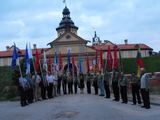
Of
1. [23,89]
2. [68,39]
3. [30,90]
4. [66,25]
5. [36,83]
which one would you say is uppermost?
[66,25]

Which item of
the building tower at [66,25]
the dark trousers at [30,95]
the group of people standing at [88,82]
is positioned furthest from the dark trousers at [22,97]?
the building tower at [66,25]

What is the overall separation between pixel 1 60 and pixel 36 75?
70617 mm

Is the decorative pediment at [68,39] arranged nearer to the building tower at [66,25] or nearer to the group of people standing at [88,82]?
the building tower at [66,25]

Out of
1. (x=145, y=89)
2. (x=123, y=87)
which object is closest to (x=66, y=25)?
(x=123, y=87)

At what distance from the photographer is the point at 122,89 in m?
18.3

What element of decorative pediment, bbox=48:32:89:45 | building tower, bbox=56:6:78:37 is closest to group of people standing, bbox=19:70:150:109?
decorative pediment, bbox=48:32:89:45

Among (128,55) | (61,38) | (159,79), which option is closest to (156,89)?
(159,79)

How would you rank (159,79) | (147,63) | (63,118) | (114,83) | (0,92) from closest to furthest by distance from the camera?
1. (63,118)
2. (114,83)
3. (159,79)
4. (0,92)
5. (147,63)

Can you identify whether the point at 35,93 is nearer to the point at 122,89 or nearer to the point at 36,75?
the point at 36,75

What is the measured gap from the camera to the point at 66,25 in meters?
91.8

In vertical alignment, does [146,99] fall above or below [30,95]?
above

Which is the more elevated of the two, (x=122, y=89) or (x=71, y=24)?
(x=71, y=24)

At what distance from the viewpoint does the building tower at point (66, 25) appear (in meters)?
92.1

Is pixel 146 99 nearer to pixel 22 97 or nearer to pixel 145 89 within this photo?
pixel 145 89
